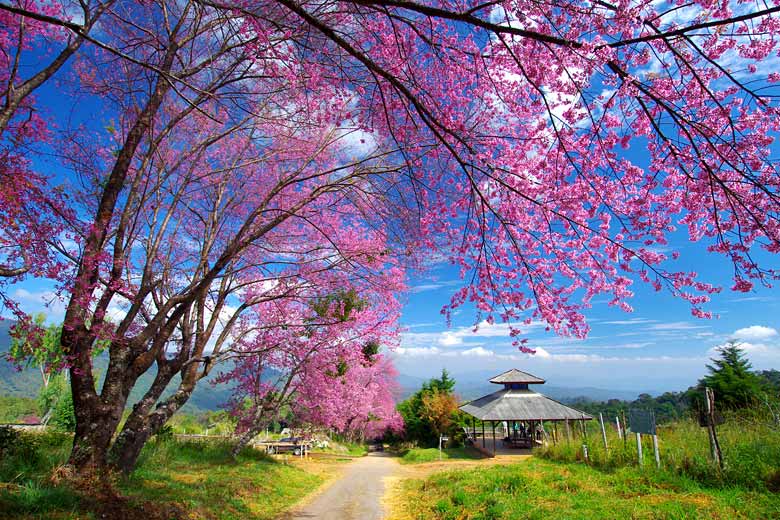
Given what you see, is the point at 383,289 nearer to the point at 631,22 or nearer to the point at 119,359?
the point at 119,359

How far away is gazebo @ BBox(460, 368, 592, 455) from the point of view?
20.7 meters

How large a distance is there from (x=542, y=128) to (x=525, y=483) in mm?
7016

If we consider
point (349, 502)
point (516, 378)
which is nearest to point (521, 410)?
point (516, 378)

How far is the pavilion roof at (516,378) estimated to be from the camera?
956 inches

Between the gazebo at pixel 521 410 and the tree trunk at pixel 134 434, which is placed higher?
the tree trunk at pixel 134 434

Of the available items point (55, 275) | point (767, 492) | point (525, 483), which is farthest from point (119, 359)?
point (767, 492)

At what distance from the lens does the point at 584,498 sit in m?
6.64

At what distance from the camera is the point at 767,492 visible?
592 centimetres

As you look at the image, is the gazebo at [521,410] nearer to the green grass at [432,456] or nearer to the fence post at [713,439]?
the green grass at [432,456]

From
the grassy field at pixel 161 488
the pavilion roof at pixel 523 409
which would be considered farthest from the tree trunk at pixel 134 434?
the pavilion roof at pixel 523 409

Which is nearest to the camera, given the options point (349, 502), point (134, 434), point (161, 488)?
point (161, 488)

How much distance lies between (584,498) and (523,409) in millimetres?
16155

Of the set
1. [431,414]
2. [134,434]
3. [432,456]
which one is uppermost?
[134,434]

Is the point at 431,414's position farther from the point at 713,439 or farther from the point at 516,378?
the point at 713,439
